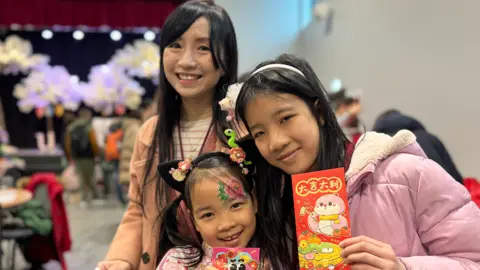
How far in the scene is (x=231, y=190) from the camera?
4.52 feet

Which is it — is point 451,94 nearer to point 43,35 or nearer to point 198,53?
point 198,53

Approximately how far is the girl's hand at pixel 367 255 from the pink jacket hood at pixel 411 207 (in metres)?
0.07

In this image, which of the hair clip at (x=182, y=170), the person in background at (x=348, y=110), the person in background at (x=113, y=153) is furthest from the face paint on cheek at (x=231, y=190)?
the person in background at (x=113, y=153)

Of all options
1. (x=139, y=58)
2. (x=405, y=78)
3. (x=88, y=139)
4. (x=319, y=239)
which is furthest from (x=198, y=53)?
(x=139, y=58)

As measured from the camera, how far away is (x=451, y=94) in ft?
10.6

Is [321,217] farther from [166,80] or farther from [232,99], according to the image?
[166,80]

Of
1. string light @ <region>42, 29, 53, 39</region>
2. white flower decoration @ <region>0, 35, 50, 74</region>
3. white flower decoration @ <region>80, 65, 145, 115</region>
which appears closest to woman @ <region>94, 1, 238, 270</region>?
white flower decoration @ <region>80, 65, 145, 115</region>

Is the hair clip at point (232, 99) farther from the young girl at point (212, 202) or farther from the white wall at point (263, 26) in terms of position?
the white wall at point (263, 26)

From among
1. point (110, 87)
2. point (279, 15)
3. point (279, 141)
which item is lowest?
point (110, 87)

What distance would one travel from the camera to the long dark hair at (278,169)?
1.21m

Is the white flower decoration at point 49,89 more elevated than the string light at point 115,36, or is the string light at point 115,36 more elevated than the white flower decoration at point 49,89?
the string light at point 115,36

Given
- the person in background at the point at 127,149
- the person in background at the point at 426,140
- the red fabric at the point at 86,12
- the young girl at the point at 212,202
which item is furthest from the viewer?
the red fabric at the point at 86,12

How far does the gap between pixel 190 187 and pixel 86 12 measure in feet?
26.9

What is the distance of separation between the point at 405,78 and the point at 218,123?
280 cm
